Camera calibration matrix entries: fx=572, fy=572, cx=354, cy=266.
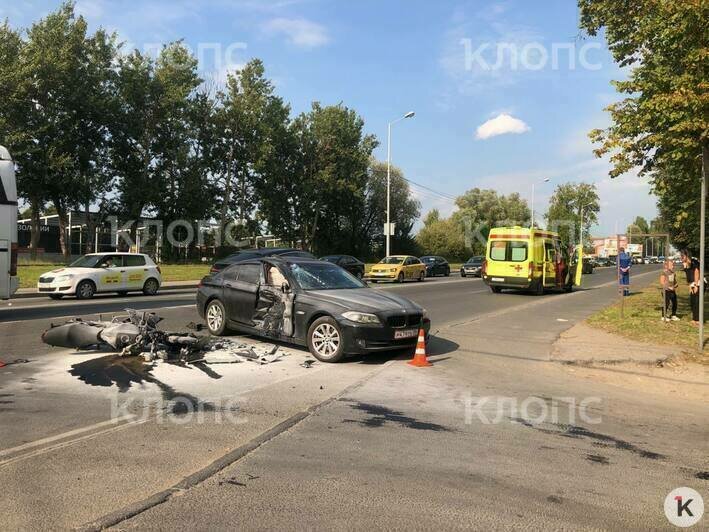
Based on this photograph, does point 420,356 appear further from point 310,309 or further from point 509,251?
point 509,251

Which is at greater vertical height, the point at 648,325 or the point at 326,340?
the point at 326,340

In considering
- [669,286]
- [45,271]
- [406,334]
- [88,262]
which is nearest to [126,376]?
[406,334]

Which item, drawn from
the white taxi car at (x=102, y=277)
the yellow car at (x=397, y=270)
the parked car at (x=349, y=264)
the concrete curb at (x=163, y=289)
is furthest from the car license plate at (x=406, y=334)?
the yellow car at (x=397, y=270)

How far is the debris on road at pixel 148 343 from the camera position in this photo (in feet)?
26.3

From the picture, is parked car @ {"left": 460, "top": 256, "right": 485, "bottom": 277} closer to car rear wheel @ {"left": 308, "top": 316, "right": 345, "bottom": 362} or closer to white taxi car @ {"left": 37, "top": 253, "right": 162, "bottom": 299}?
white taxi car @ {"left": 37, "top": 253, "right": 162, "bottom": 299}

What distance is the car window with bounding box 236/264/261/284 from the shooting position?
9508 mm

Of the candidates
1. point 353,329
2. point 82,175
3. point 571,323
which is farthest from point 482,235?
point 353,329

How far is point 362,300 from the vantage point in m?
8.36

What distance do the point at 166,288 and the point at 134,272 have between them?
397 cm

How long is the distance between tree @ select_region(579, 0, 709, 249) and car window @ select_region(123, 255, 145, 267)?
14675 millimetres

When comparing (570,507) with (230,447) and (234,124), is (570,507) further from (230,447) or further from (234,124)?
(234,124)

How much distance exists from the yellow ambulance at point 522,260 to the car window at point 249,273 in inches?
585

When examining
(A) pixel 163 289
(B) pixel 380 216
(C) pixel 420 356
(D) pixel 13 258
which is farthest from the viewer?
(B) pixel 380 216

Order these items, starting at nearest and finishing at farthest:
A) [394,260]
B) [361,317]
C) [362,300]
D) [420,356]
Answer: [361,317]
[420,356]
[362,300]
[394,260]
